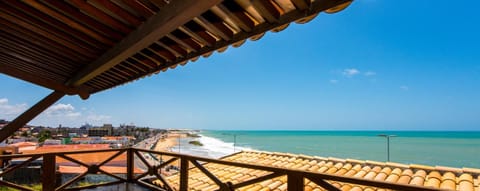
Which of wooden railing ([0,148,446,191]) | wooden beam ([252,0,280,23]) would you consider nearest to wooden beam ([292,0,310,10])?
wooden beam ([252,0,280,23])

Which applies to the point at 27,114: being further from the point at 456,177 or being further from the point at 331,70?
the point at 331,70

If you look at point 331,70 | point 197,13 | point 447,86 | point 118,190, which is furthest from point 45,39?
point 331,70

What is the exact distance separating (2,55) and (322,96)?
4052 centimetres

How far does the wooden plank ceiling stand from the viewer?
122 centimetres

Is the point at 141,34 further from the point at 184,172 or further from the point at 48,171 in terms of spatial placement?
the point at 48,171

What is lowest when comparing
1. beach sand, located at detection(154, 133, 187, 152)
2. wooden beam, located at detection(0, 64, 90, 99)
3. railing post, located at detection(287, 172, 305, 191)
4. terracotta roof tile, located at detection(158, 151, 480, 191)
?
beach sand, located at detection(154, 133, 187, 152)

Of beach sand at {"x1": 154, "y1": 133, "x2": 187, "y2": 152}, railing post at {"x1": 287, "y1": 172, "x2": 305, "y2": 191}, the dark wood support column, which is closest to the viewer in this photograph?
railing post at {"x1": 287, "y1": 172, "x2": 305, "y2": 191}

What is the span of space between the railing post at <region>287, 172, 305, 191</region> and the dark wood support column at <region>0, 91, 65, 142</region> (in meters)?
3.09

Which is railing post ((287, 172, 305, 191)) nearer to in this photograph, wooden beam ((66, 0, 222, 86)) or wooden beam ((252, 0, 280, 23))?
wooden beam ((252, 0, 280, 23))

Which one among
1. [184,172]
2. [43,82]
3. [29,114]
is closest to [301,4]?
[184,172]

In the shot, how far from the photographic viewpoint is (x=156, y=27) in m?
1.43

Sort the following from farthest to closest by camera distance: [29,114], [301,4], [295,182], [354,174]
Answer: [354,174], [29,114], [295,182], [301,4]

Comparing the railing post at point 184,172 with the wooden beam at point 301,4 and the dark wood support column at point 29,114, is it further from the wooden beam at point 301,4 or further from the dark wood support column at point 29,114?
the wooden beam at point 301,4

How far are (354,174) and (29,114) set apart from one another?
17.1 ft
